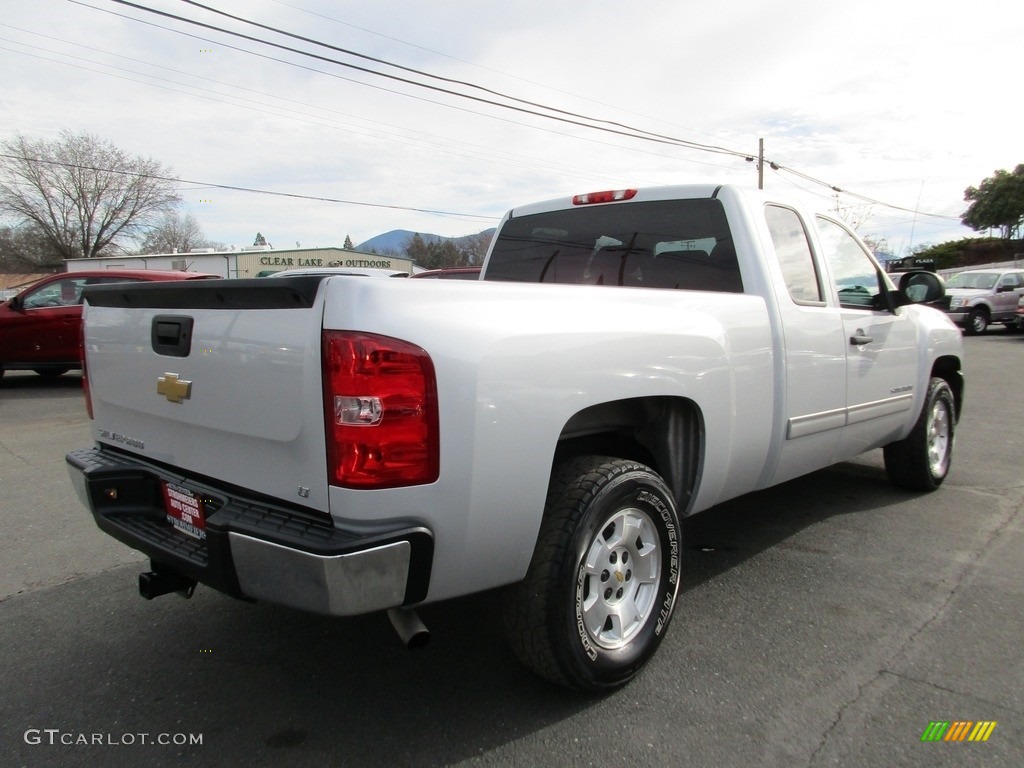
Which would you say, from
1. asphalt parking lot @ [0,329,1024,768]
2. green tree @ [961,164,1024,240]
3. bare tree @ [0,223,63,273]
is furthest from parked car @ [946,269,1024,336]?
bare tree @ [0,223,63,273]

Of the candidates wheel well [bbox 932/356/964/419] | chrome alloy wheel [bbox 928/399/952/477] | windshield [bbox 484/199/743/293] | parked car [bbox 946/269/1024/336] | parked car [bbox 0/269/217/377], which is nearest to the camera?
windshield [bbox 484/199/743/293]

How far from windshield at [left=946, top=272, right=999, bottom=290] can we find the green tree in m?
32.3

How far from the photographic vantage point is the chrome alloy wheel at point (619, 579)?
2600 millimetres

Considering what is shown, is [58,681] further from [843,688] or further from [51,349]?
[51,349]

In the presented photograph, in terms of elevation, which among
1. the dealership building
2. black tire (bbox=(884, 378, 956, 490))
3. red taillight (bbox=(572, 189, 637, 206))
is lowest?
black tire (bbox=(884, 378, 956, 490))

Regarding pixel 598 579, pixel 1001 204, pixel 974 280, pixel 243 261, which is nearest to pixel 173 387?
pixel 598 579

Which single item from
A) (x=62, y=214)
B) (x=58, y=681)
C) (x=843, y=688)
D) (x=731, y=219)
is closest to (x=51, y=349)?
(x=58, y=681)

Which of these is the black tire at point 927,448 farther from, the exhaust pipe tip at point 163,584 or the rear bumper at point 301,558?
the exhaust pipe tip at point 163,584

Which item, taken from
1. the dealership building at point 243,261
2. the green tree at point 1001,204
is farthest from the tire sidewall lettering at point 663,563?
the green tree at point 1001,204

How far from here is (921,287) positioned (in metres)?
4.57

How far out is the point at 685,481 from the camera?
3.15m

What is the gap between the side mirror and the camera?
14.8 ft

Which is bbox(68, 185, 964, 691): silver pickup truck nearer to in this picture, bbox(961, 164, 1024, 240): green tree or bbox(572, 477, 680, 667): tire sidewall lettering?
bbox(572, 477, 680, 667): tire sidewall lettering

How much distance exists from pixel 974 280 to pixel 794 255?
21454 millimetres
